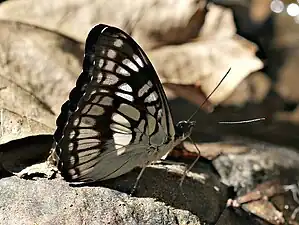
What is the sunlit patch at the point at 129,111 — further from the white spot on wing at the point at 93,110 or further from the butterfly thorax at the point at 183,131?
the butterfly thorax at the point at 183,131

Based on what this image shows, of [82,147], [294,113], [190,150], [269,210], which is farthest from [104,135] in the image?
[294,113]

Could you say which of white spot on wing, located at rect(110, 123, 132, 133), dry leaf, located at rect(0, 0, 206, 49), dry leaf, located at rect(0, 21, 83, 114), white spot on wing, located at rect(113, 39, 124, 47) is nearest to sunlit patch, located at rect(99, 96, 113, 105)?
white spot on wing, located at rect(110, 123, 132, 133)

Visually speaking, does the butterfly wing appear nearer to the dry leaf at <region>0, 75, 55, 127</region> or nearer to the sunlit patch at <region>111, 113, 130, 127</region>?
the sunlit patch at <region>111, 113, 130, 127</region>

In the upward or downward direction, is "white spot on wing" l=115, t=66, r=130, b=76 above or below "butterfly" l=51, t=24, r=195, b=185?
above

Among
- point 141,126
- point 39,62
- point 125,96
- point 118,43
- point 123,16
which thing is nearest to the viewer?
point 118,43

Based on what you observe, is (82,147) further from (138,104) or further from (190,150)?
(190,150)

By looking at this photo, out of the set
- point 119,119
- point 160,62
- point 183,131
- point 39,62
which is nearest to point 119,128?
point 119,119

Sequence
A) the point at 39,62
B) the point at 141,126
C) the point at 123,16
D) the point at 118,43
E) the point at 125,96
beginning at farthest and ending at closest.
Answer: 1. the point at 123,16
2. the point at 39,62
3. the point at 141,126
4. the point at 125,96
5. the point at 118,43

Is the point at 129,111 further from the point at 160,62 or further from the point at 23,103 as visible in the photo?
the point at 160,62

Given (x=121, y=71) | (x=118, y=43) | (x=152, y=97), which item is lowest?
(x=152, y=97)
